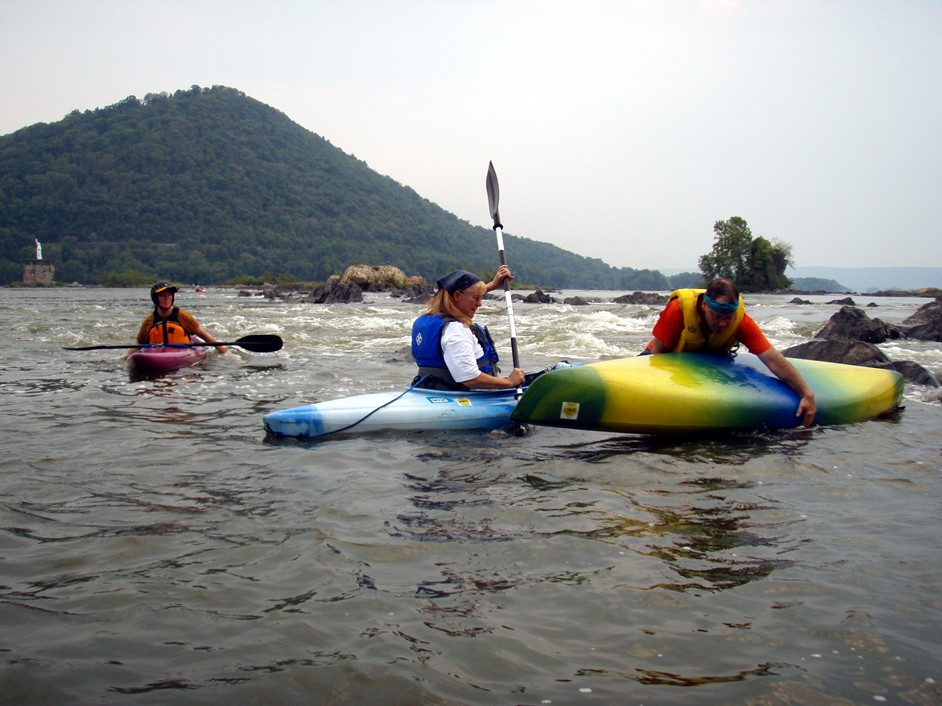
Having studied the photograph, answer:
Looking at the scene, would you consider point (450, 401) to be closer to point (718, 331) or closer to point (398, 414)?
point (398, 414)

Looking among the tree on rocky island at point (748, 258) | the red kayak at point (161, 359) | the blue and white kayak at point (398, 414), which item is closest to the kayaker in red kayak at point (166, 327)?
the red kayak at point (161, 359)

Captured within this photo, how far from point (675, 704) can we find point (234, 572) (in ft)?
5.37

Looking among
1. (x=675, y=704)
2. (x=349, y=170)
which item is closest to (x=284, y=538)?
(x=675, y=704)

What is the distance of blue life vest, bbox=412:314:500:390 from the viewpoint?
5.41 m

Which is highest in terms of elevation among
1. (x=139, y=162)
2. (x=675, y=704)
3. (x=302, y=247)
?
(x=139, y=162)

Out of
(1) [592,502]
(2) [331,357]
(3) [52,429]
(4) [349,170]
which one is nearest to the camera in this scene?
(1) [592,502]

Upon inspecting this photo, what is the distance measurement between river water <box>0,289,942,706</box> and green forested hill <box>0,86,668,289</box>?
265ft

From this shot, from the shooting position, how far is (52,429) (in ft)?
17.5

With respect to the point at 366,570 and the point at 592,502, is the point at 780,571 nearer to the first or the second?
the point at 592,502

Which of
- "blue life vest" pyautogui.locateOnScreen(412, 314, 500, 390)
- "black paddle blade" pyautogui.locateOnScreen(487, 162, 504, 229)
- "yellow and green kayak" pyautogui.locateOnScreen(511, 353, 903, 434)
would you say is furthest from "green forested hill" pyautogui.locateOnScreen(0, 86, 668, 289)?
"yellow and green kayak" pyautogui.locateOnScreen(511, 353, 903, 434)

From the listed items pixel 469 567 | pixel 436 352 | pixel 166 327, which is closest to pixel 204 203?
pixel 166 327

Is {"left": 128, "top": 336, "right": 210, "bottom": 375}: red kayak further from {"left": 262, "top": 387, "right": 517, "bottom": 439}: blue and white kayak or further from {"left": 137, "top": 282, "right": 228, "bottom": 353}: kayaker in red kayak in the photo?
{"left": 262, "top": 387, "right": 517, "bottom": 439}: blue and white kayak

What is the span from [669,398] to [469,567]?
8.64 feet

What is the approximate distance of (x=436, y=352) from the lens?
5562mm
